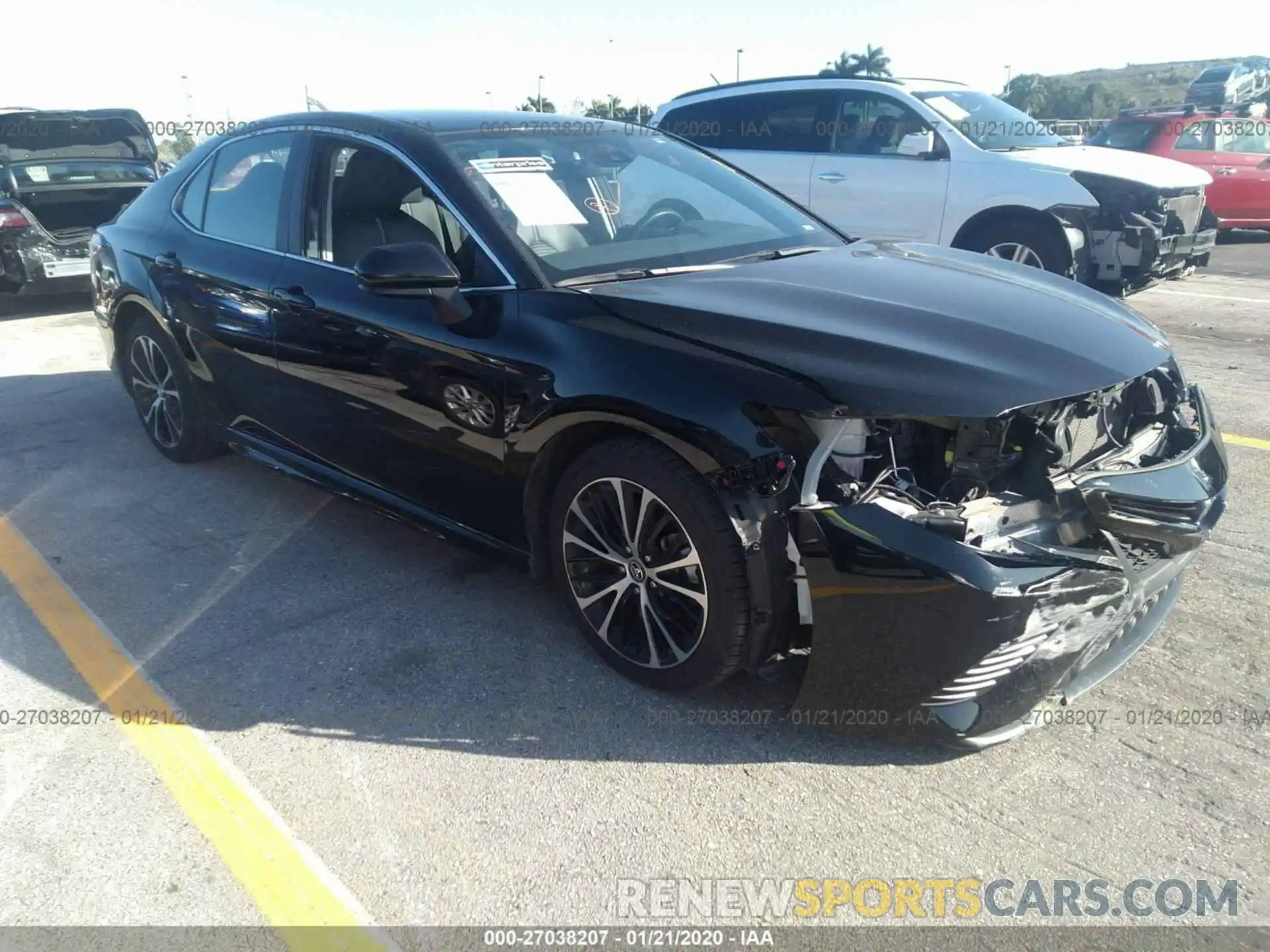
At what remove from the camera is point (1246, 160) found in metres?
12.5

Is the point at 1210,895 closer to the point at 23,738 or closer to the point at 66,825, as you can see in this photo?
the point at 66,825

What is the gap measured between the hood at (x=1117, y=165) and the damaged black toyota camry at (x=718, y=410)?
15.5ft

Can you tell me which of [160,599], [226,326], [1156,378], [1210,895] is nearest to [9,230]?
[226,326]

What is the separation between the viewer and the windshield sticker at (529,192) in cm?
334

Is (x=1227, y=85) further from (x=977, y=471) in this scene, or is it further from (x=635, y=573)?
(x=635, y=573)

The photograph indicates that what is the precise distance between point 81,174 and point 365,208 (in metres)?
7.88

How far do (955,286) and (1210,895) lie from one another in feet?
5.97

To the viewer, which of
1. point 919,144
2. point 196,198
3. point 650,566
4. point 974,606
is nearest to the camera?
point 974,606

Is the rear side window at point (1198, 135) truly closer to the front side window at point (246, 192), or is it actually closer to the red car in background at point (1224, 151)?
the red car in background at point (1224, 151)

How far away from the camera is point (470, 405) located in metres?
3.18

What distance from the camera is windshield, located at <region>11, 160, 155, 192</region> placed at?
9391 mm

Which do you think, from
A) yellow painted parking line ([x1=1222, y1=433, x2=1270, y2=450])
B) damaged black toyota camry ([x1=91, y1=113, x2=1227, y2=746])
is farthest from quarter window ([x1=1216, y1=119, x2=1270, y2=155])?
damaged black toyota camry ([x1=91, y1=113, x2=1227, y2=746])

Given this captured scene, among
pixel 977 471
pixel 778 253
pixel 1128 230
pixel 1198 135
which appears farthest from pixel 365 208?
pixel 1198 135

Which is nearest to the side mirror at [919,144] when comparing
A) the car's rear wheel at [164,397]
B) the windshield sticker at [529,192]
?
the windshield sticker at [529,192]
